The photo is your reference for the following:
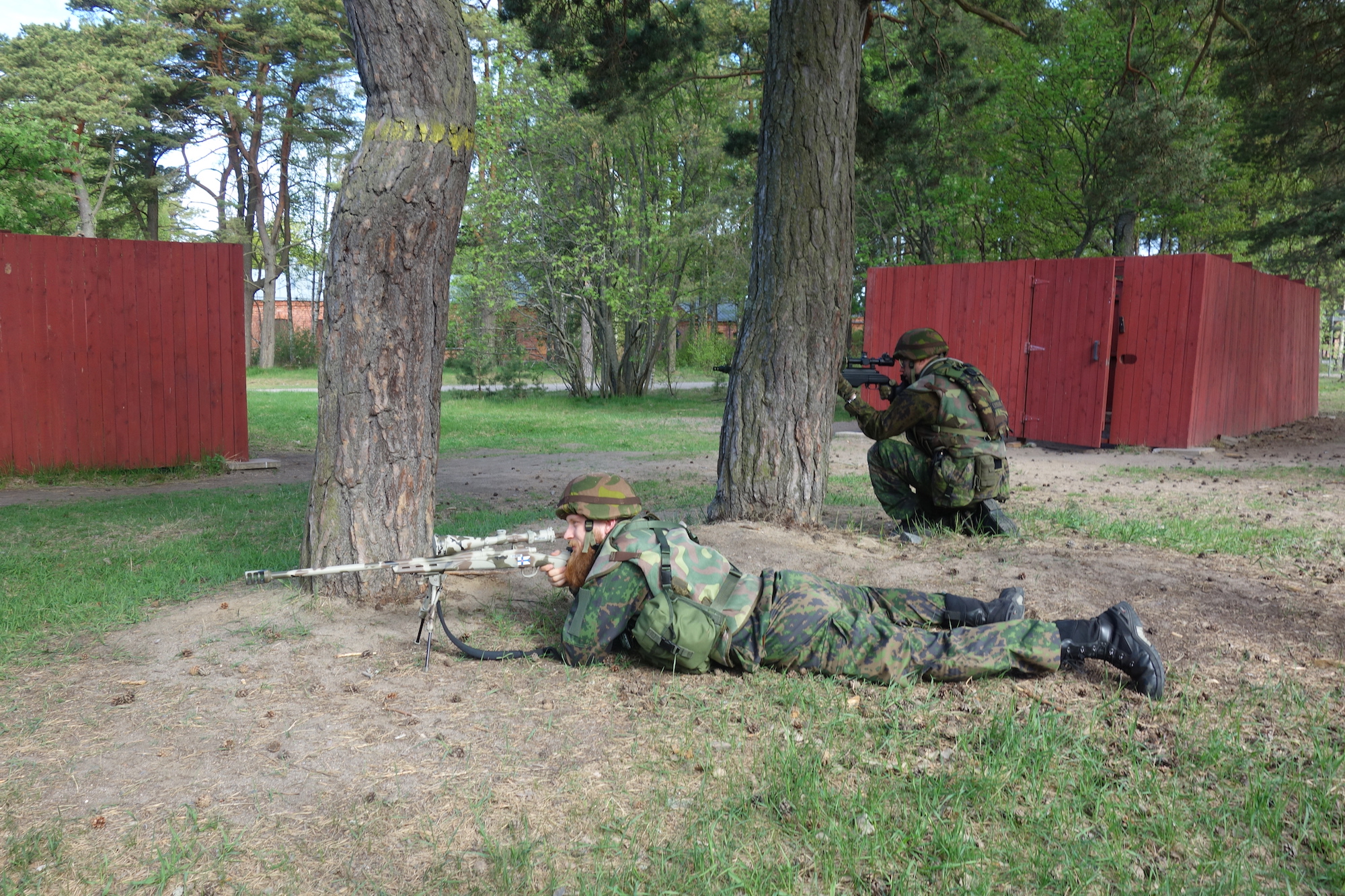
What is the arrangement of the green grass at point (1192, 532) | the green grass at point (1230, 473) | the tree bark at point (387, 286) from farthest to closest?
1. the green grass at point (1230, 473)
2. the green grass at point (1192, 532)
3. the tree bark at point (387, 286)

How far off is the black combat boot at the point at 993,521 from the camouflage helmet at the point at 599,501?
345 centimetres

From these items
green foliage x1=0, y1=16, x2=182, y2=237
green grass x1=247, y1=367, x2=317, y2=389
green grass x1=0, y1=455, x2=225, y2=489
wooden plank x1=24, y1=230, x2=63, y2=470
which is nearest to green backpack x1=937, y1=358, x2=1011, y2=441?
green grass x1=0, y1=455, x2=225, y2=489

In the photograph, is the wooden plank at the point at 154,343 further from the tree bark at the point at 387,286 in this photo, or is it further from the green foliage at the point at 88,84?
the green foliage at the point at 88,84

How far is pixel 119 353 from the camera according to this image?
31.8 ft

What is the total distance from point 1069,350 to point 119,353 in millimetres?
11975

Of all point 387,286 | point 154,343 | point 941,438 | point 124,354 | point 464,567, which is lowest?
point 464,567

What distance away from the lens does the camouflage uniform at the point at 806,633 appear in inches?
146

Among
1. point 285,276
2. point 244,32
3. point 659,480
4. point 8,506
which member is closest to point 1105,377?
point 659,480

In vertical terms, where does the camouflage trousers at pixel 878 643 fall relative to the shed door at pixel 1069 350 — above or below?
below

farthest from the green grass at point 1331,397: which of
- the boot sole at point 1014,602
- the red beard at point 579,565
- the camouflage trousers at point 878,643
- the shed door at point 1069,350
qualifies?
the red beard at point 579,565

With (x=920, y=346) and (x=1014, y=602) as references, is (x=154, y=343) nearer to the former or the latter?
(x=920, y=346)

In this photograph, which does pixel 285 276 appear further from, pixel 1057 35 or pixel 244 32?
pixel 1057 35

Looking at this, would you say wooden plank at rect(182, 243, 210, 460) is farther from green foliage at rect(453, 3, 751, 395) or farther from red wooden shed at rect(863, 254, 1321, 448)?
green foliage at rect(453, 3, 751, 395)

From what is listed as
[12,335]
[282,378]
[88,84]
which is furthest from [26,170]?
[12,335]
